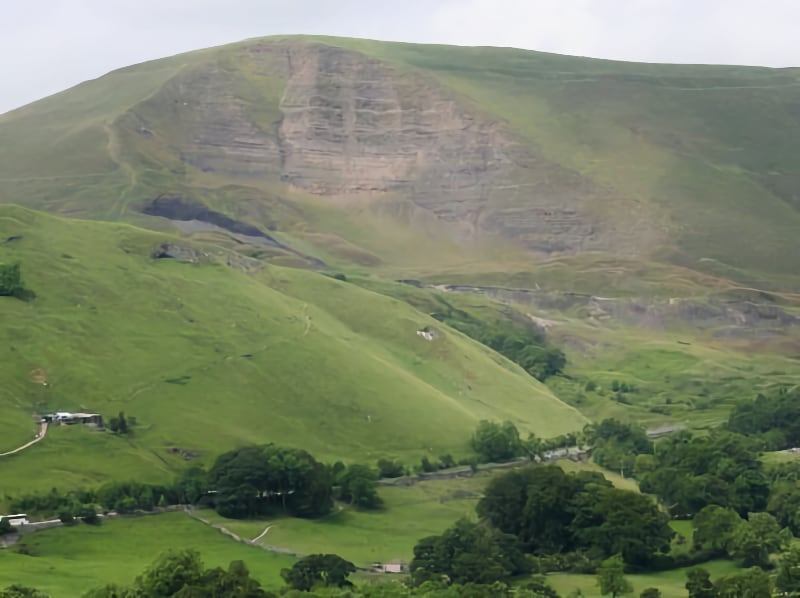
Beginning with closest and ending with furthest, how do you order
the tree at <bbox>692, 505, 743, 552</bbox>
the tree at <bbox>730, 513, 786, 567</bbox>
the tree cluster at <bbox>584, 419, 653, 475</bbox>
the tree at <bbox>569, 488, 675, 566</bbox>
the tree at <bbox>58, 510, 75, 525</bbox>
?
the tree at <bbox>730, 513, 786, 567</bbox>, the tree at <bbox>569, 488, 675, 566</bbox>, the tree at <bbox>692, 505, 743, 552</bbox>, the tree at <bbox>58, 510, 75, 525</bbox>, the tree cluster at <bbox>584, 419, 653, 475</bbox>

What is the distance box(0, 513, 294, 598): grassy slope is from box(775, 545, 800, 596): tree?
1234 inches

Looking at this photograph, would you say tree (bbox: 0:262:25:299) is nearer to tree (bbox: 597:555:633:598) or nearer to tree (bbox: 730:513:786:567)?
tree (bbox: 597:555:633:598)

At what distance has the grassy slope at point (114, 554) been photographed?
85188 mm

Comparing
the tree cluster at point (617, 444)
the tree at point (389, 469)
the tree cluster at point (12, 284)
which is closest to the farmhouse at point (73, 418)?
the tree cluster at point (12, 284)

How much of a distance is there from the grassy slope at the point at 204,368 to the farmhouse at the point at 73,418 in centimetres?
161

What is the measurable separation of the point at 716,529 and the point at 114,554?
43.5 m

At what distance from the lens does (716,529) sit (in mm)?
101625

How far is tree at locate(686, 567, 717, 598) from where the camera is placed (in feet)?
271

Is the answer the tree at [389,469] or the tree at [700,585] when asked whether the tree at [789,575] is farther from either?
the tree at [389,469]

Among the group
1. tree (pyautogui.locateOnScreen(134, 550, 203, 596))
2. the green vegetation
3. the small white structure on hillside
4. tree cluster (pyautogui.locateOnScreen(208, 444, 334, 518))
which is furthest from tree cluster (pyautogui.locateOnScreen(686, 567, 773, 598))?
the small white structure on hillside

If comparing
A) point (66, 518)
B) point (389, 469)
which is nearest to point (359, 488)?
point (389, 469)

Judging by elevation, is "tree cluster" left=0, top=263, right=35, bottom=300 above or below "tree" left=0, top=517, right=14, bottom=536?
above

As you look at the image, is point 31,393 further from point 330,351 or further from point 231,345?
point 330,351

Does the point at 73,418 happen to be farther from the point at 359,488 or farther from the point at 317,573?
the point at 317,573
